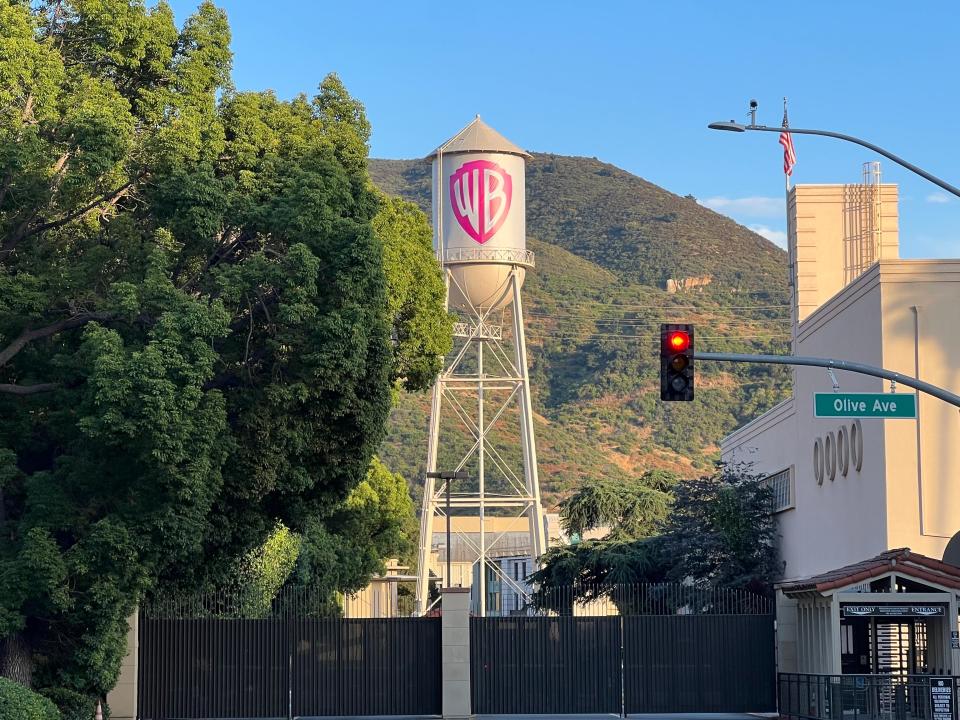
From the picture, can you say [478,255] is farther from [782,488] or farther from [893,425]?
[893,425]

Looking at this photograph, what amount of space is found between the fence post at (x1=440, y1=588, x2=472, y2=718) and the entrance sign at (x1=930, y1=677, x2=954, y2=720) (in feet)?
36.8

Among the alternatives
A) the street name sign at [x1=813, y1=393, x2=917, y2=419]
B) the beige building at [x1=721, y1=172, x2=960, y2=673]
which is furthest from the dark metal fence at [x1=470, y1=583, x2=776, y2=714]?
the street name sign at [x1=813, y1=393, x2=917, y2=419]

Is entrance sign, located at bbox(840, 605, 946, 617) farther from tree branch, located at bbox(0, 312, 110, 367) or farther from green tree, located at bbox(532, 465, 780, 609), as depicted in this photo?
tree branch, located at bbox(0, 312, 110, 367)

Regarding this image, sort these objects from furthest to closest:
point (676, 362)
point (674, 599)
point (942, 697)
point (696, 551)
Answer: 1. point (696, 551)
2. point (674, 599)
3. point (942, 697)
4. point (676, 362)

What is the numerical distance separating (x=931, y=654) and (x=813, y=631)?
3012mm

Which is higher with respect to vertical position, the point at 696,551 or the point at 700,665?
the point at 696,551

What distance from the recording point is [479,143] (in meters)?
54.4

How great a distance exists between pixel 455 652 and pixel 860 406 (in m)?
12.9

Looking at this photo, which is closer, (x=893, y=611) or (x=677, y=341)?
A: (x=677, y=341)

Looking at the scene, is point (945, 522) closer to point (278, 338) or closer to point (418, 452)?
point (278, 338)

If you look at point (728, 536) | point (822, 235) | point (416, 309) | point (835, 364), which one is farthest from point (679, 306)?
point (835, 364)

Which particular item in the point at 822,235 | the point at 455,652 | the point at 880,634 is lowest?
the point at 455,652

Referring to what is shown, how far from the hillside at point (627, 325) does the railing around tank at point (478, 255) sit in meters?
56.7

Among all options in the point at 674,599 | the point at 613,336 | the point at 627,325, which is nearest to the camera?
the point at 674,599
